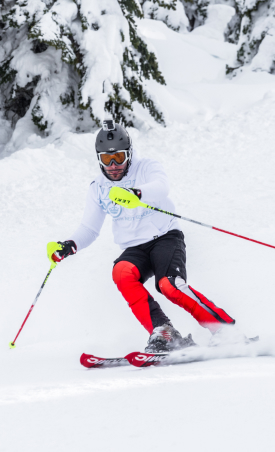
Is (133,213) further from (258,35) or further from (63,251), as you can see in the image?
(258,35)

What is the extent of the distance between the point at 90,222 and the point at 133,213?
49 centimetres

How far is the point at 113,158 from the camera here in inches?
130

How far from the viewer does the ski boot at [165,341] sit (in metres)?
2.66

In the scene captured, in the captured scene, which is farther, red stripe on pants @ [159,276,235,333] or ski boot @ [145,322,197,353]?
red stripe on pants @ [159,276,235,333]

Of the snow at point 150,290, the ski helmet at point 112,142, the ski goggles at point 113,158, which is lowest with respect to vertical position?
the snow at point 150,290

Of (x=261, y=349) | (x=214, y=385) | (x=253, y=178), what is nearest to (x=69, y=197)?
(x=253, y=178)

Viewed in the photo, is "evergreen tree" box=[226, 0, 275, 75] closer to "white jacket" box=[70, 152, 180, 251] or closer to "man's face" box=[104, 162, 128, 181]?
"white jacket" box=[70, 152, 180, 251]

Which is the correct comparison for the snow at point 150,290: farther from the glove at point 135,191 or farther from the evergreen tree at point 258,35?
the evergreen tree at point 258,35

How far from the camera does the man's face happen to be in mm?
3354

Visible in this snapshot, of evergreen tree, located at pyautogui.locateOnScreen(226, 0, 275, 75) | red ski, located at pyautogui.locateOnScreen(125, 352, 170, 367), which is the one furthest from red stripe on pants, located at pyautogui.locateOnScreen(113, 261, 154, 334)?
evergreen tree, located at pyautogui.locateOnScreen(226, 0, 275, 75)

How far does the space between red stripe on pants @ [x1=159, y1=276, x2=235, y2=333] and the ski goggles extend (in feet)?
3.83

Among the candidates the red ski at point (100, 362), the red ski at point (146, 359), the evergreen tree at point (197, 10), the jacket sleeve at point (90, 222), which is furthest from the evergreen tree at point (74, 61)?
the evergreen tree at point (197, 10)

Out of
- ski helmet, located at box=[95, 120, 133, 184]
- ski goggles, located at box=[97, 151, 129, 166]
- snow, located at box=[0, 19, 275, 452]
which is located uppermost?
ski helmet, located at box=[95, 120, 133, 184]

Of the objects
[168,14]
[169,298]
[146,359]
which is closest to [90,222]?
[169,298]
